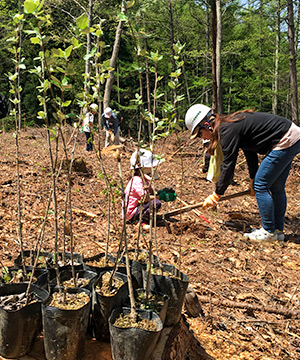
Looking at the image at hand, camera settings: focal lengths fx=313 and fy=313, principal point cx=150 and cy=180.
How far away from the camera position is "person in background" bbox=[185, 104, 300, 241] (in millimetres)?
3316

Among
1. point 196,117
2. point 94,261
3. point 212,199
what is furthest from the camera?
point 212,199

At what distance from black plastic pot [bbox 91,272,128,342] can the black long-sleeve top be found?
2.06 meters

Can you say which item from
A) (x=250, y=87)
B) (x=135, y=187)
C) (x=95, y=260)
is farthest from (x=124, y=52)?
(x=95, y=260)

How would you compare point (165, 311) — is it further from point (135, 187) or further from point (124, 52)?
point (124, 52)

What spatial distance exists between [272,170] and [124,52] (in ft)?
68.6

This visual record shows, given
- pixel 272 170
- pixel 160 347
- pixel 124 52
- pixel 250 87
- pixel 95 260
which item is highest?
pixel 124 52

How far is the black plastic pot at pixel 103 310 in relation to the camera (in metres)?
1.81

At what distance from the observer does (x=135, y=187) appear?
13.4ft

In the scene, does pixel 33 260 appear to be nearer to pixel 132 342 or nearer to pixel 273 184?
pixel 132 342

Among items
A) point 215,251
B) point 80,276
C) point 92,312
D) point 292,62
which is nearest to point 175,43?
point 292,62

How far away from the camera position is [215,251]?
3609 mm

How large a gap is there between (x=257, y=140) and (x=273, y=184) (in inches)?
25.8

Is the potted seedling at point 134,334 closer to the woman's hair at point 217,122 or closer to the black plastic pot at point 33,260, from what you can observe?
the black plastic pot at point 33,260

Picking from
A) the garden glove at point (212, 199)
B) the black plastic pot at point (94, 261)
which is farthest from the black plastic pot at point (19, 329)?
the garden glove at point (212, 199)
